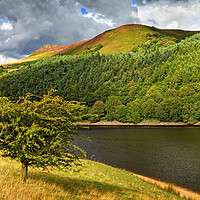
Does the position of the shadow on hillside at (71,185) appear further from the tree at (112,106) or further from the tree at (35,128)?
the tree at (112,106)

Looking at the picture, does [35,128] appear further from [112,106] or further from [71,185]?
[112,106]

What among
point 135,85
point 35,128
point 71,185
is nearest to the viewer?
point 35,128

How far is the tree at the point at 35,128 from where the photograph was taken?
9.23 metres

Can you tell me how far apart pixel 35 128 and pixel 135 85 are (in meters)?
148

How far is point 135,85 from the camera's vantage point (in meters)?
154

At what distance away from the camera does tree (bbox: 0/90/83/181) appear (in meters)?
9.23

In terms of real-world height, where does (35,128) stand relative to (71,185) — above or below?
above

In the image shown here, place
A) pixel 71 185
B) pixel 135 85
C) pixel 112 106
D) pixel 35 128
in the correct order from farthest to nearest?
pixel 135 85 → pixel 112 106 → pixel 71 185 → pixel 35 128

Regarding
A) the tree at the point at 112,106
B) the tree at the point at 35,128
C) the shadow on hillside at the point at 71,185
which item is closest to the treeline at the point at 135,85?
the tree at the point at 112,106

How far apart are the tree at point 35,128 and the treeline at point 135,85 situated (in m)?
107

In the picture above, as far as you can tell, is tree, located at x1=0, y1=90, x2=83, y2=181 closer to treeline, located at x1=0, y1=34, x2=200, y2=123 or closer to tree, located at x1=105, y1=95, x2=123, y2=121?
treeline, located at x1=0, y1=34, x2=200, y2=123

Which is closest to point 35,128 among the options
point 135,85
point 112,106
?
point 112,106

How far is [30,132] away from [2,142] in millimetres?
2196

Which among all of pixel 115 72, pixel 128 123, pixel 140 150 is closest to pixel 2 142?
pixel 140 150
